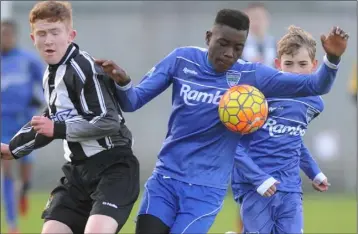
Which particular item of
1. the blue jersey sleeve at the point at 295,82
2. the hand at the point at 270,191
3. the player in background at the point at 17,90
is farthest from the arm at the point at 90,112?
the player in background at the point at 17,90

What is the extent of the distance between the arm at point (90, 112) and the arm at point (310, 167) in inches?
77.6

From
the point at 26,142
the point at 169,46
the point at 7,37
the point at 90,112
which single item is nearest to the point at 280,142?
the point at 90,112

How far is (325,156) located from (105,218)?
39.9 ft

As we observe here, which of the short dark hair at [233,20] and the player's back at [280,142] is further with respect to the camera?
the player's back at [280,142]

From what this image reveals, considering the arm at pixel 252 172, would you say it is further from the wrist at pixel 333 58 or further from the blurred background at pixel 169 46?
the blurred background at pixel 169 46

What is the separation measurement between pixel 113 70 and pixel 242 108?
92cm

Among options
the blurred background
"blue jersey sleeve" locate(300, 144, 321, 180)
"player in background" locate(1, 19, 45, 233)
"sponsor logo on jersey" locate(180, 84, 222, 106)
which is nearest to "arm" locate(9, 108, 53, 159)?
"sponsor logo on jersey" locate(180, 84, 222, 106)

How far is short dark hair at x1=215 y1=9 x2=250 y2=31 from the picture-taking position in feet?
20.7

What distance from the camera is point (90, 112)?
6.18 metres

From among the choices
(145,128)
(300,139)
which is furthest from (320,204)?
(300,139)

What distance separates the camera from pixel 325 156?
17.7 m

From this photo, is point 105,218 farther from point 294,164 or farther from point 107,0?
point 107,0

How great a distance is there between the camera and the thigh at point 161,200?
620 cm

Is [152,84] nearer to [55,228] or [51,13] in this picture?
[51,13]
